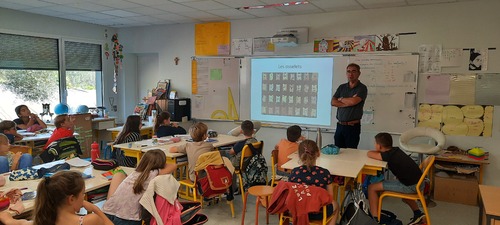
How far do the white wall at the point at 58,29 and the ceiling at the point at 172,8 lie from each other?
0.15 m

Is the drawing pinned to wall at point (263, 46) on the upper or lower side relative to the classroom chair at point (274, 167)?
upper

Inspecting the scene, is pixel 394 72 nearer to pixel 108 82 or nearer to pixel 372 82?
pixel 372 82

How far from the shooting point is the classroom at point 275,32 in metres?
4.65

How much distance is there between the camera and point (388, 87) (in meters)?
5.12

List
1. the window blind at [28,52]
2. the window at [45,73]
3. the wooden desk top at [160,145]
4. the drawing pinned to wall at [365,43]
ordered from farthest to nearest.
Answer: the window at [45,73], the window blind at [28,52], the drawing pinned to wall at [365,43], the wooden desk top at [160,145]

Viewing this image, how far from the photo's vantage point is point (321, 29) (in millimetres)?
5531

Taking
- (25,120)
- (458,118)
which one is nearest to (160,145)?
(25,120)

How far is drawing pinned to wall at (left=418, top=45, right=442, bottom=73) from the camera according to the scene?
15.8ft

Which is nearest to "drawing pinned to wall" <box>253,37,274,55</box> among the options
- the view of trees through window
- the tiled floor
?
the tiled floor

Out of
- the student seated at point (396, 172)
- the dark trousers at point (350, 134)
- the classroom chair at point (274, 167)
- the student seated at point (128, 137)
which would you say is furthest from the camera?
the dark trousers at point (350, 134)

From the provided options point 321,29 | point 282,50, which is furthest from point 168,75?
point 321,29

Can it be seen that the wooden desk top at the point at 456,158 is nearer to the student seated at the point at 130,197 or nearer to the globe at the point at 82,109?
the student seated at the point at 130,197

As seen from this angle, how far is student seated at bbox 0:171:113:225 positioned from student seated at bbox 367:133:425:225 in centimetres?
260

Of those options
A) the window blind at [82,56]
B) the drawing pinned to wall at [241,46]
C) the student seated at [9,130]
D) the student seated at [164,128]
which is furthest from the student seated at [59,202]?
the window blind at [82,56]
